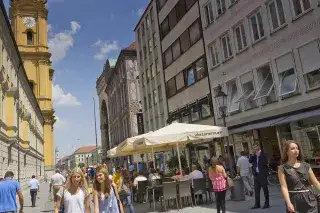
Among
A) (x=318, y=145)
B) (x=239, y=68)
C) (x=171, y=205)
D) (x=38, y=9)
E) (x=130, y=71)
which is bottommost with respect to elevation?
(x=171, y=205)

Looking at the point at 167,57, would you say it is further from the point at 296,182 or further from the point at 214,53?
the point at 296,182

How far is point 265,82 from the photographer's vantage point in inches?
846

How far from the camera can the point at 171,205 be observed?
14.1 meters

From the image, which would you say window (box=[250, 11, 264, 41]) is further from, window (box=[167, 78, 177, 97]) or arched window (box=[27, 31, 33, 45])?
arched window (box=[27, 31, 33, 45])

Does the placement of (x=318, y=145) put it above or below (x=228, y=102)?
below

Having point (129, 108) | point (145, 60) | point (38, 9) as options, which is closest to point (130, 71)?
point (129, 108)

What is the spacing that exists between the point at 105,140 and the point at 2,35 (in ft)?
272

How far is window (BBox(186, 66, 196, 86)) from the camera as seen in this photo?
31244 millimetres

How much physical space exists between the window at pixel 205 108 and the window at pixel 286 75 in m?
9.46

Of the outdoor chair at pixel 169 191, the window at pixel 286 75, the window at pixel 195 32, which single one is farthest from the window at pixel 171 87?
the outdoor chair at pixel 169 191

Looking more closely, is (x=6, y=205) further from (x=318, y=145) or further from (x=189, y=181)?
(x=318, y=145)

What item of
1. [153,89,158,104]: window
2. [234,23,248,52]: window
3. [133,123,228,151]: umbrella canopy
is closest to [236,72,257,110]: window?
[234,23,248,52]: window

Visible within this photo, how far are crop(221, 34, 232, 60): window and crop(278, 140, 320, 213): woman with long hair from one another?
2118 centimetres

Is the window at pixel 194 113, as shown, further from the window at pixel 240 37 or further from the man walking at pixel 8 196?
the man walking at pixel 8 196
